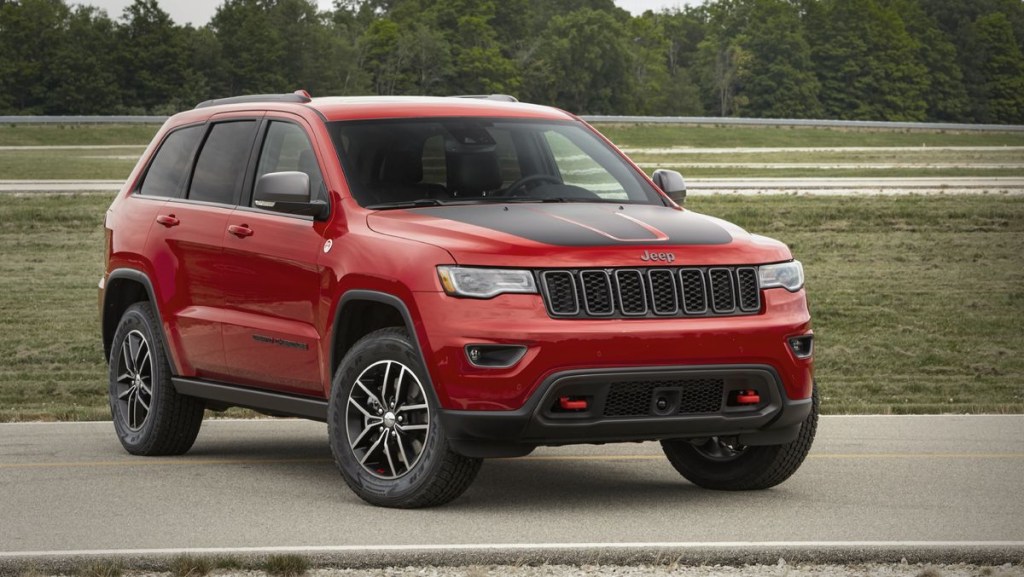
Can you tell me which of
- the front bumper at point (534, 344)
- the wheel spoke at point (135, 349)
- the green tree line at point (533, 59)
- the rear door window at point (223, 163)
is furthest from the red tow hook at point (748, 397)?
the green tree line at point (533, 59)

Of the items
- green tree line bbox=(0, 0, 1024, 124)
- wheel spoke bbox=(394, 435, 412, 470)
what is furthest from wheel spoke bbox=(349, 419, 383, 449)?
green tree line bbox=(0, 0, 1024, 124)

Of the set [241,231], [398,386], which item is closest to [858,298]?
[241,231]

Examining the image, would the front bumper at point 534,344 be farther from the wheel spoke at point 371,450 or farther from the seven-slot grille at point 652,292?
the wheel spoke at point 371,450

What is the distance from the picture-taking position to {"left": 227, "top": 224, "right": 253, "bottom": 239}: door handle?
877 cm

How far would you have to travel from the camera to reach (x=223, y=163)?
9.50 meters

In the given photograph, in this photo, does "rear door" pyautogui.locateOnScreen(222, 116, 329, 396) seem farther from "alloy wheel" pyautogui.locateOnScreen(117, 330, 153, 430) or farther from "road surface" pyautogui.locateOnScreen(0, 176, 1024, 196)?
"road surface" pyautogui.locateOnScreen(0, 176, 1024, 196)

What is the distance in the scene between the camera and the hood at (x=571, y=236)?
7.39m

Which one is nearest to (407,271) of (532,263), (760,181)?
(532,263)

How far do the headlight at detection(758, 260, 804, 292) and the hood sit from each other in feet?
0.13

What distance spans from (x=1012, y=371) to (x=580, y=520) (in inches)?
394

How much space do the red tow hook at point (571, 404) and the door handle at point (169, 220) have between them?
9.94 feet

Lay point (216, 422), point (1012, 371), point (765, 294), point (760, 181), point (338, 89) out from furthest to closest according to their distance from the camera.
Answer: point (338, 89) < point (760, 181) < point (1012, 371) < point (216, 422) < point (765, 294)

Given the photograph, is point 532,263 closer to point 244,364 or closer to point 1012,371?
point 244,364

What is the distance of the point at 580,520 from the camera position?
760 centimetres
